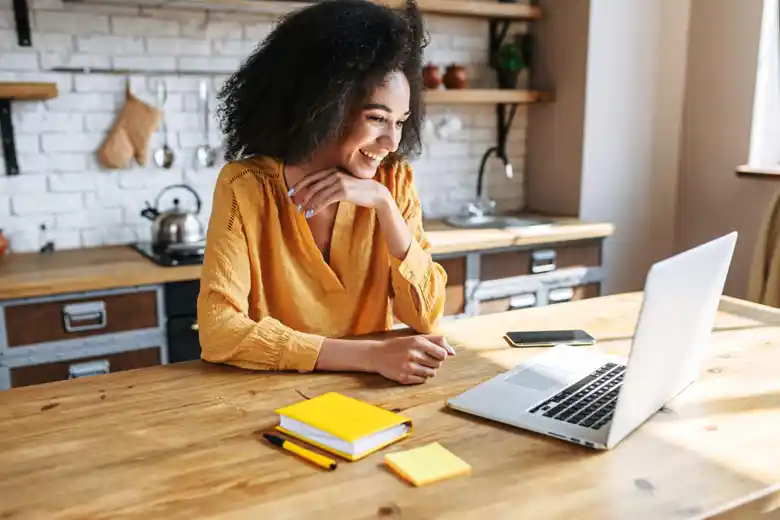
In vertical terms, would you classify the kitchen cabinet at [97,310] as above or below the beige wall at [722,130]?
below

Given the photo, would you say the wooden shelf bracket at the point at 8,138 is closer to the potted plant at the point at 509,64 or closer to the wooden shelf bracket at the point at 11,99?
the wooden shelf bracket at the point at 11,99

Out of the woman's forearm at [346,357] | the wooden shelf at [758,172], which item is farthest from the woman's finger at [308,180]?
the wooden shelf at [758,172]

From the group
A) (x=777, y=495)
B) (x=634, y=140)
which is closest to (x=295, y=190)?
(x=777, y=495)

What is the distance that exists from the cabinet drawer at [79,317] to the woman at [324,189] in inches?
31.1

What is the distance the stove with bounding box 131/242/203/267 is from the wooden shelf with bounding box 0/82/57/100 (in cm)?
60

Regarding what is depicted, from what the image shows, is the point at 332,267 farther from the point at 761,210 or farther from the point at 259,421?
the point at 761,210

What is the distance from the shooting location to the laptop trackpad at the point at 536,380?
1.27m

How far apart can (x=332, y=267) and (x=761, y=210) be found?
239cm

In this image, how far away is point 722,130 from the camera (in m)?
3.46

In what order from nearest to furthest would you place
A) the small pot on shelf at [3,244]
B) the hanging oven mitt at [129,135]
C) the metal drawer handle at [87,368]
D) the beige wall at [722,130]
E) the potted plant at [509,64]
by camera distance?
1. the metal drawer handle at [87,368]
2. the small pot on shelf at [3,244]
3. the hanging oven mitt at [129,135]
4. the beige wall at [722,130]
5. the potted plant at [509,64]

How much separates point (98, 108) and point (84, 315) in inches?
34.4

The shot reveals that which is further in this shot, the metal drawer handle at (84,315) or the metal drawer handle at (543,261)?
the metal drawer handle at (543,261)

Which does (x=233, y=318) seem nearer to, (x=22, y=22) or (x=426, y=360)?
(x=426, y=360)

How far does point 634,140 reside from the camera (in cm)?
353
